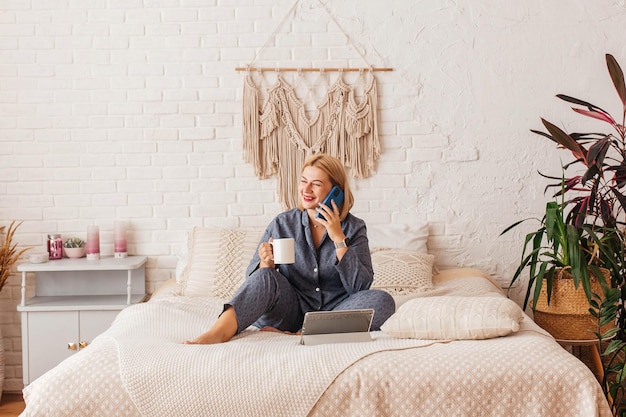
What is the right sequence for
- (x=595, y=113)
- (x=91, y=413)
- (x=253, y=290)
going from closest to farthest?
(x=91, y=413) → (x=253, y=290) → (x=595, y=113)

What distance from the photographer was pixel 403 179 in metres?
3.95

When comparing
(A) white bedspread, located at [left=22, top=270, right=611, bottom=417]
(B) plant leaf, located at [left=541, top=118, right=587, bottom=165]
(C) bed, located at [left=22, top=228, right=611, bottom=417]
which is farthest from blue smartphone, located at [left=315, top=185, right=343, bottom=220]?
(B) plant leaf, located at [left=541, top=118, right=587, bottom=165]

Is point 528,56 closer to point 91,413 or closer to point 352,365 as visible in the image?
point 352,365

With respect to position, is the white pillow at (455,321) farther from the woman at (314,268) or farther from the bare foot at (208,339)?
the bare foot at (208,339)

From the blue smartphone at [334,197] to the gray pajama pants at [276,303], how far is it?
345mm

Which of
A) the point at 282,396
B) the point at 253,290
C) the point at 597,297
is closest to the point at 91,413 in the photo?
the point at 282,396

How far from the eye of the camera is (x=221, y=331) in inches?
95.7

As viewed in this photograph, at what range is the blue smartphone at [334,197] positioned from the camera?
9.48ft

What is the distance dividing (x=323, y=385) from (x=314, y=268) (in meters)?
0.87

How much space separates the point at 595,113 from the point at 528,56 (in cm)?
50

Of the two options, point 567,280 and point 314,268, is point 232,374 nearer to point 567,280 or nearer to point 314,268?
point 314,268

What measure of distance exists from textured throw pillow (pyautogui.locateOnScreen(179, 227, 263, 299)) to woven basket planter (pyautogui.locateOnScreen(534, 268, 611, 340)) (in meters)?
1.46

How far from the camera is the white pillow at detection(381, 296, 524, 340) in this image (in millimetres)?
2336

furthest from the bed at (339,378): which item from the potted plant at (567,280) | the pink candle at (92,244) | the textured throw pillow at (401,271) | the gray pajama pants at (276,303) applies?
the pink candle at (92,244)
